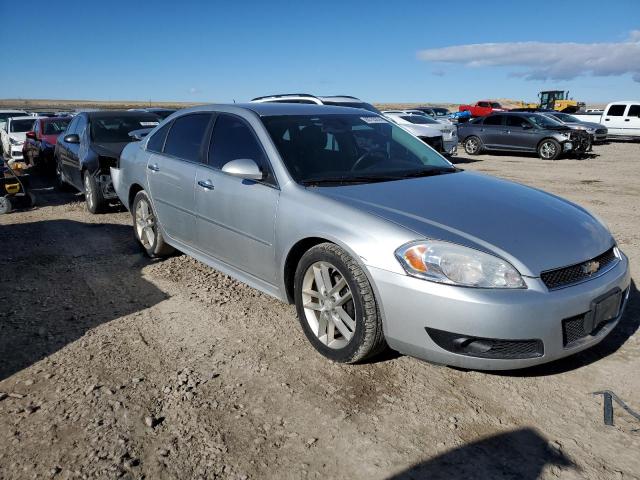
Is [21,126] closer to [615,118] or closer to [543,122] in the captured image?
[543,122]

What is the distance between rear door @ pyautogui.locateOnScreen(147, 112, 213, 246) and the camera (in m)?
4.46

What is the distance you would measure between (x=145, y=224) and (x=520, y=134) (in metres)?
15.6

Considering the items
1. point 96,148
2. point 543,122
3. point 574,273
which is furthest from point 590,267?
point 543,122

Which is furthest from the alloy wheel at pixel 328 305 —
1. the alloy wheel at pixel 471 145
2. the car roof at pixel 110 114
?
the alloy wheel at pixel 471 145

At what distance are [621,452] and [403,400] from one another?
1046 mm

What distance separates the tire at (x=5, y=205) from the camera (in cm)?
828

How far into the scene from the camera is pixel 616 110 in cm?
2402

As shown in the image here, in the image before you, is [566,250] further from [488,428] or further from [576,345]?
[488,428]

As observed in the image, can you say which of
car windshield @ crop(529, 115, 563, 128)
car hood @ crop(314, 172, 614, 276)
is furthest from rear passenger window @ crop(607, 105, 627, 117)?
car hood @ crop(314, 172, 614, 276)

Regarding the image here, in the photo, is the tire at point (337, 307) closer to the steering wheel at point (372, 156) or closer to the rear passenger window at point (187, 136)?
the steering wheel at point (372, 156)

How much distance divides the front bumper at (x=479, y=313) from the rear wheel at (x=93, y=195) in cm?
610

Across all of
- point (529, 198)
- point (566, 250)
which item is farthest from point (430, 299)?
point (529, 198)

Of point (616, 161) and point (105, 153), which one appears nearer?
point (105, 153)

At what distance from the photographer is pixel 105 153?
25.3 ft
